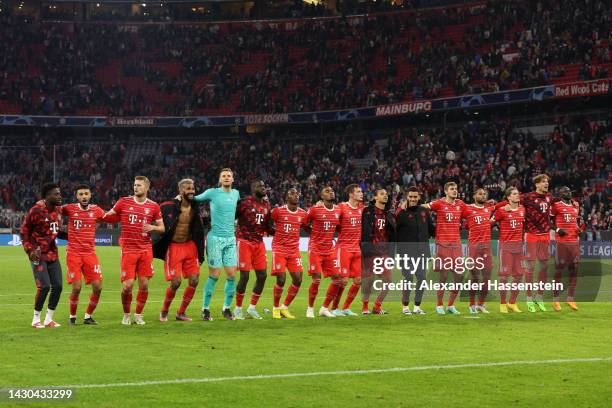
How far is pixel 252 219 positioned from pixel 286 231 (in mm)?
669

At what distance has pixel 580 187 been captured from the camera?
37.9 meters

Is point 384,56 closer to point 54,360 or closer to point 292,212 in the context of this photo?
point 292,212

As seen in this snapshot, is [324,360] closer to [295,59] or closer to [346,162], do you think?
[346,162]

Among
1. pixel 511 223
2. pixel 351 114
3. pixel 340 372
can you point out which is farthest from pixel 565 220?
pixel 351 114

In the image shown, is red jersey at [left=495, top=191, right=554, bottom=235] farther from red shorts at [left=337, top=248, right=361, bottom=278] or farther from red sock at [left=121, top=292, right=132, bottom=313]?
red sock at [left=121, top=292, right=132, bottom=313]

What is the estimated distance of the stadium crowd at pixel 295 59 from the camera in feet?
156

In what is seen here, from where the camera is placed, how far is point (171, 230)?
16.1 m

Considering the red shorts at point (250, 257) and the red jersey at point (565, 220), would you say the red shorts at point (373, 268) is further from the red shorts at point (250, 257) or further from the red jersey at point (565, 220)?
the red jersey at point (565, 220)

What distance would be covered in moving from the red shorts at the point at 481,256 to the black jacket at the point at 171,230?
5.07m

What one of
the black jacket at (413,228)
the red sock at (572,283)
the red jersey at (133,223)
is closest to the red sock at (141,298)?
the red jersey at (133,223)

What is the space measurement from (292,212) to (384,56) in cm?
4130

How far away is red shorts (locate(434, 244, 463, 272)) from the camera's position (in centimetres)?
1778

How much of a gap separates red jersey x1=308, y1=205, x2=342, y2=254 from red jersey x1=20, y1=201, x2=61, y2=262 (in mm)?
4522

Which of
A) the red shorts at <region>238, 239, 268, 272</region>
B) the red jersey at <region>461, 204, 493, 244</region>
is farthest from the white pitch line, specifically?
the red jersey at <region>461, 204, 493, 244</region>
